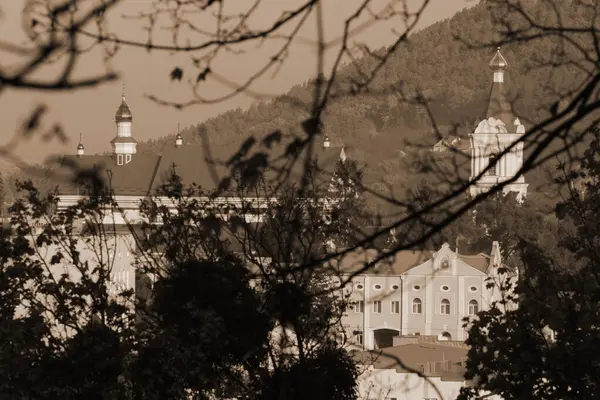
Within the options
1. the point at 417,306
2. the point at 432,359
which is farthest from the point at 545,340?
the point at 417,306

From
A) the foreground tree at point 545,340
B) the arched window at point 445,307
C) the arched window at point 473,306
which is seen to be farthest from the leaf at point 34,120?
the arched window at point 445,307

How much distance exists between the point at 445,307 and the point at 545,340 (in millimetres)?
54329

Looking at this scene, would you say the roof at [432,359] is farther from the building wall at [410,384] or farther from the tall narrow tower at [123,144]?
the tall narrow tower at [123,144]

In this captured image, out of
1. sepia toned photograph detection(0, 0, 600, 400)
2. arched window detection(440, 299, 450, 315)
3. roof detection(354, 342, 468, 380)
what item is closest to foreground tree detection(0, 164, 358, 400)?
sepia toned photograph detection(0, 0, 600, 400)

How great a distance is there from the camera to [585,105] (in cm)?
379

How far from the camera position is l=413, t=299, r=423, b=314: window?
65.4 metres

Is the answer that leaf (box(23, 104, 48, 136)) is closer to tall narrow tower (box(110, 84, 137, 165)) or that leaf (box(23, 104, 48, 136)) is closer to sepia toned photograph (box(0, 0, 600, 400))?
sepia toned photograph (box(0, 0, 600, 400))

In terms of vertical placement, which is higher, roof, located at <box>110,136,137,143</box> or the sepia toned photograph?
roof, located at <box>110,136,137,143</box>

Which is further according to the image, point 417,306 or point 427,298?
point 417,306

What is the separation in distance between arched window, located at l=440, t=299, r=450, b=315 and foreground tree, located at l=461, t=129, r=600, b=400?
53176mm

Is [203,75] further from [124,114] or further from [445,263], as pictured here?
[124,114]

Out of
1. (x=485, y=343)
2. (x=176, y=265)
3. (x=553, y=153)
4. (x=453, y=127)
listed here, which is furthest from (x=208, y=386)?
(x=553, y=153)

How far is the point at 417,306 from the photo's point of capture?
65562 millimetres

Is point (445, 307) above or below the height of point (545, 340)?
above
